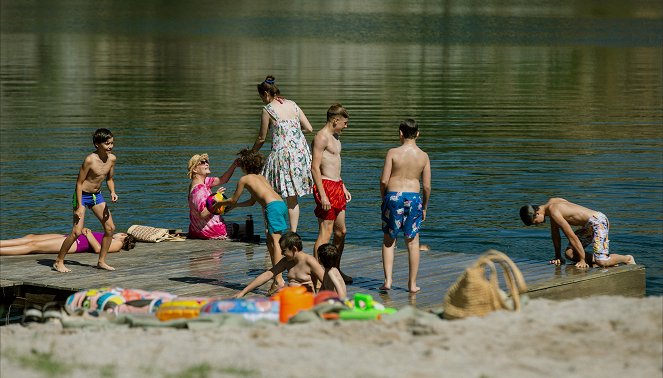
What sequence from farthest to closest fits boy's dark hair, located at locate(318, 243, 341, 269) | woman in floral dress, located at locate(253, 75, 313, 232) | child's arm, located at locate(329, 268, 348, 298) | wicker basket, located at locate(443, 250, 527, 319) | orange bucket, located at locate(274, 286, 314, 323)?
1. woman in floral dress, located at locate(253, 75, 313, 232)
2. boy's dark hair, located at locate(318, 243, 341, 269)
3. child's arm, located at locate(329, 268, 348, 298)
4. orange bucket, located at locate(274, 286, 314, 323)
5. wicker basket, located at locate(443, 250, 527, 319)

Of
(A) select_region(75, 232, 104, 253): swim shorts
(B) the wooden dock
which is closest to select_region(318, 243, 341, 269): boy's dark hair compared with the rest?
(B) the wooden dock

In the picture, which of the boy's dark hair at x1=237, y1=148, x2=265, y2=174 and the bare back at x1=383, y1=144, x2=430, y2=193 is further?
the boy's dark hair at x1=237, y1=148, x2=265, y2=174

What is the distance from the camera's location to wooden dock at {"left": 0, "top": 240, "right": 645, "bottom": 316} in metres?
12.1

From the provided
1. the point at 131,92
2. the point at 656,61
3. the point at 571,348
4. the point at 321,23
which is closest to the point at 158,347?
the point at 571,348

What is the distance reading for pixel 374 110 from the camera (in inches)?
1243

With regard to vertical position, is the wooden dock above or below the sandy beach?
below

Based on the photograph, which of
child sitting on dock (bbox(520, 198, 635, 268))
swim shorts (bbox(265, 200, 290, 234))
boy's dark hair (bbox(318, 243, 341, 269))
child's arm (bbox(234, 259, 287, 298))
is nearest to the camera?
boy's dark hair (bbox(318, 243, 341, 269))

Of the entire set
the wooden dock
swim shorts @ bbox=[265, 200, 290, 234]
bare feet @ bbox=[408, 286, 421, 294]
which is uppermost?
swim shorts @ bbox=[265, 200, 290, 234]

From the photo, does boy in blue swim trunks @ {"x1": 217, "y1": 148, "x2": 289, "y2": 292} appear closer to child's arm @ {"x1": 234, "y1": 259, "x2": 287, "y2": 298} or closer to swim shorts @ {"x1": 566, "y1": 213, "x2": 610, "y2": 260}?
child's arm @ {"x1": 234, "y1": 259, "x2": 287, "y2": 298}

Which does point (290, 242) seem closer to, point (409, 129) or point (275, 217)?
point (275, 217)

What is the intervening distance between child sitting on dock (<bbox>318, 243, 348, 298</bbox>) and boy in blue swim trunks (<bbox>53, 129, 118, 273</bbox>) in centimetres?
298

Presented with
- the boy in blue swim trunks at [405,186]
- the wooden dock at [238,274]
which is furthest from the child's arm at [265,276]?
the boy in blue swim trunks at [405,186]

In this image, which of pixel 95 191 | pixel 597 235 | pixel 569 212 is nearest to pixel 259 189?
pixel 95 191

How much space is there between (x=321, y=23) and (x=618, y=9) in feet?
77.3
